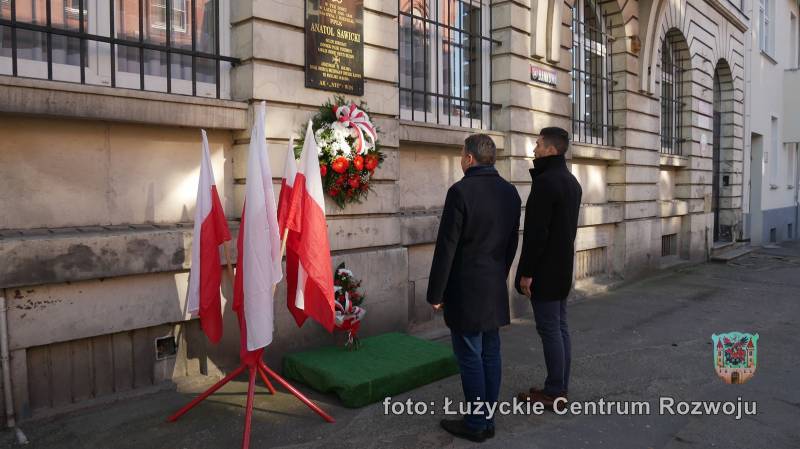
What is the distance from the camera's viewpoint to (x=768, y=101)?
1883 cm

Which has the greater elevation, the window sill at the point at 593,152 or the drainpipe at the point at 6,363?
the window sill at the point at 593,152

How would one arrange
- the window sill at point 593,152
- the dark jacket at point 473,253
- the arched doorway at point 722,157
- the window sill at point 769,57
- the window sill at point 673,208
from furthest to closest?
the window sill at point 769,57, the arched doorway at point 722,157, the window sill at point 673,208, the window sill at point 593,152, the dark jacket at point 473,253

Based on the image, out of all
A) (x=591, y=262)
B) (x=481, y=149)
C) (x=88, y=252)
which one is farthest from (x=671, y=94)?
(x=88, y=252)

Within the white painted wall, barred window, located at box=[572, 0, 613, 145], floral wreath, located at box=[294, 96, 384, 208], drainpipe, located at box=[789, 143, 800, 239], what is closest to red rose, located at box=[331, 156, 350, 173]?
floral wreath, located at box=[294, 96, 384, 208]

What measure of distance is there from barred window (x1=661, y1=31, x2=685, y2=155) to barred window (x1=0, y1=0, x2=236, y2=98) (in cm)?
1043

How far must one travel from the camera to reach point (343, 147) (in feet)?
18.0

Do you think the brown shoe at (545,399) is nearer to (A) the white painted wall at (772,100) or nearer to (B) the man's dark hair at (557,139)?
(B) the man's dark hair at (557,139)

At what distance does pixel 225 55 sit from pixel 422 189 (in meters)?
2.86

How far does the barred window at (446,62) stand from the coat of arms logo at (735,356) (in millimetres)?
3799

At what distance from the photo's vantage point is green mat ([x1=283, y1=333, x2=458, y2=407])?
15.1 ft

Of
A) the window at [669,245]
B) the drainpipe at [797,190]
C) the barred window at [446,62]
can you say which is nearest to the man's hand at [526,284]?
the barred window at [446,62]

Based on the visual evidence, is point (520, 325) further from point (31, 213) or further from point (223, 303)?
point (31, 213)

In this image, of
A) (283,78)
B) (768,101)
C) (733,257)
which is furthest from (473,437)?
(768,101)

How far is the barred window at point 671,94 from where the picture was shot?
13.0 metres
